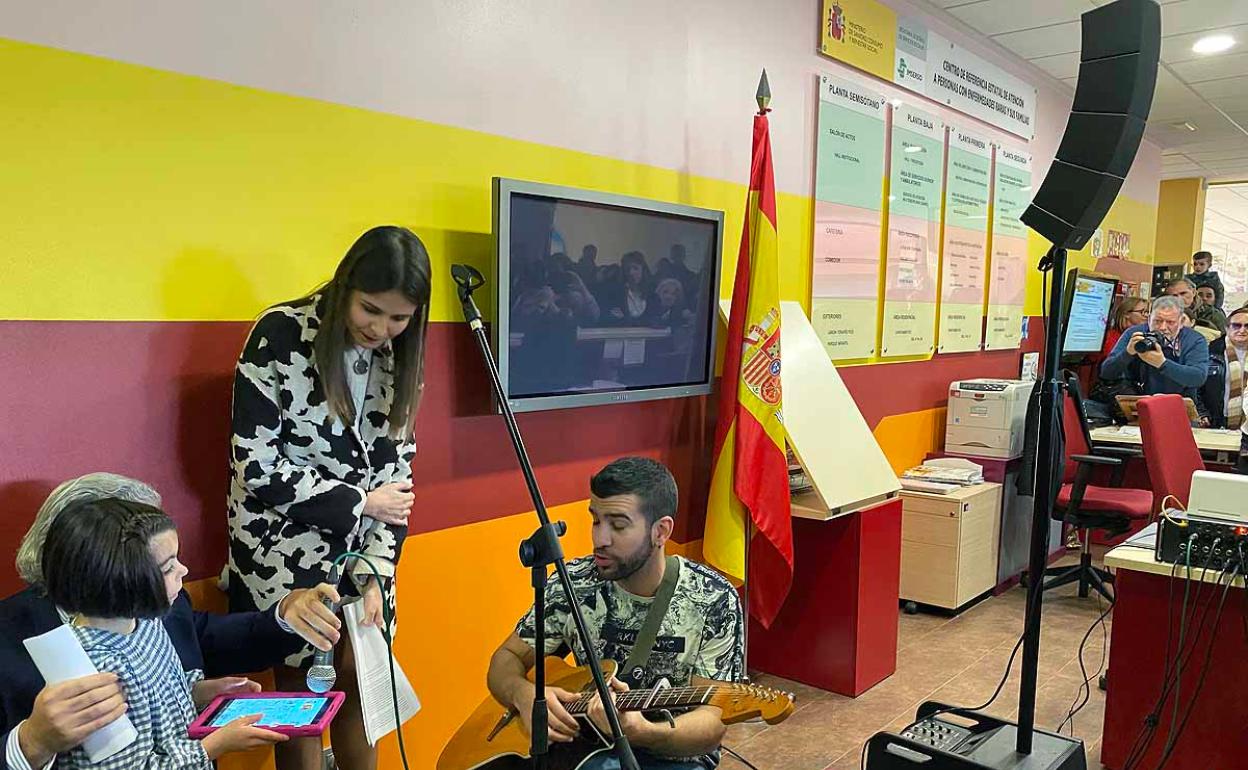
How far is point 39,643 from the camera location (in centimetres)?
121

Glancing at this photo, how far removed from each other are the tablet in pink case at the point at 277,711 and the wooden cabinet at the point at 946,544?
118 inches

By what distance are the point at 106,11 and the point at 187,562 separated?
1146 millimetres

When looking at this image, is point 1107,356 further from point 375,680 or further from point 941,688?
point 375,680

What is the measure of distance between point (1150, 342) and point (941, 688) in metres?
2.99

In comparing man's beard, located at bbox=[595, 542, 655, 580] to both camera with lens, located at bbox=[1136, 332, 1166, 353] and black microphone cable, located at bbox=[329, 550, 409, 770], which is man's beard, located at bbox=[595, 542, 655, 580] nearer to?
black microphone cable, located at bbox=[329, 550, 409, 770]

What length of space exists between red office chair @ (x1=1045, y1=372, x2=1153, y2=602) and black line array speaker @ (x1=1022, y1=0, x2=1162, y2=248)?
6.86 ft

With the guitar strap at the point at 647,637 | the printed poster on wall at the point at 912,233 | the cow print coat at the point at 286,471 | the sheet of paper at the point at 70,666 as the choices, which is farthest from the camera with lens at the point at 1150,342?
the sheet of paper at the point at 70,666

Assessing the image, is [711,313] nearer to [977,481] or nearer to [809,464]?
[809,464]

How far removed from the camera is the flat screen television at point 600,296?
2.41 meters

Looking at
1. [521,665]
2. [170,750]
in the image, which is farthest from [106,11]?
[521,665]

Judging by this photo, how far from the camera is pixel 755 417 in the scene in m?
2.98

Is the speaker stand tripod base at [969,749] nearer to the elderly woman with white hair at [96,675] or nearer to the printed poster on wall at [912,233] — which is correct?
the elderly woman with white hair at [96,675]

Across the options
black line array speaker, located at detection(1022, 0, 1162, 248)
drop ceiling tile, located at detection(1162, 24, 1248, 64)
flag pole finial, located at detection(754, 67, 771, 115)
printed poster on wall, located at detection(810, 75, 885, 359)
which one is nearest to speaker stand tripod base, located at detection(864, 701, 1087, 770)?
black line array speaker, located at detection(1022, 0, 1162, 248)

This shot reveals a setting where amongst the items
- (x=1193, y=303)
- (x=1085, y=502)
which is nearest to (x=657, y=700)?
(x=1085, y=502)
